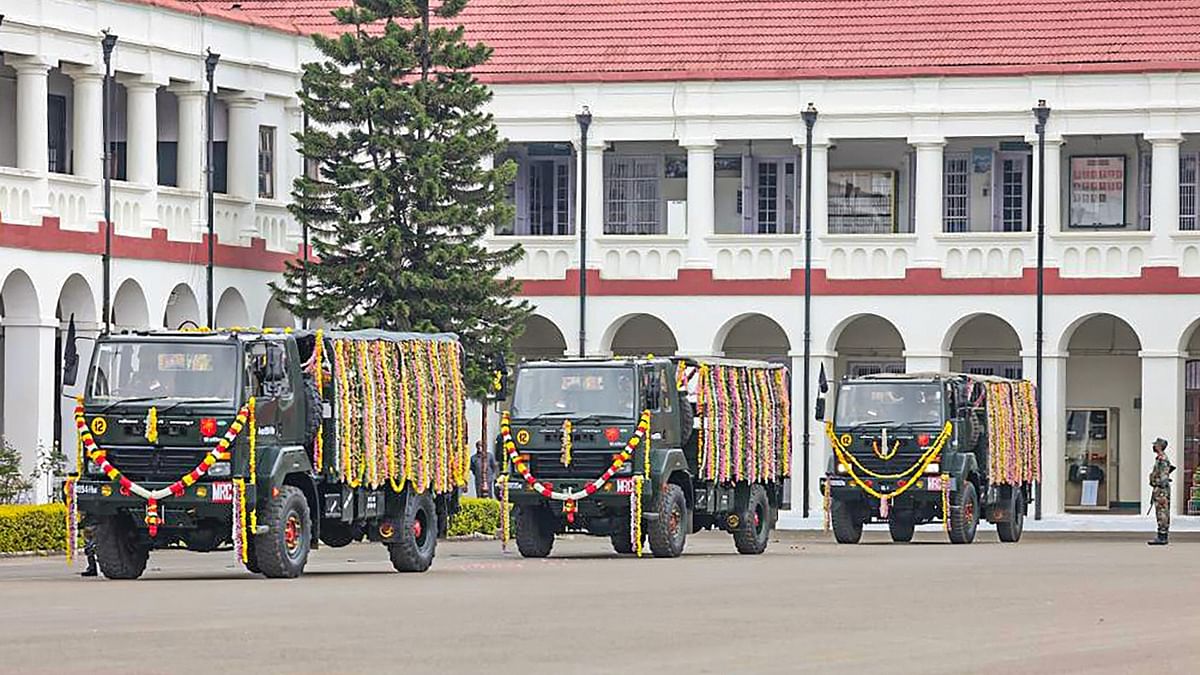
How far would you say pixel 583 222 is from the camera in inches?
2299

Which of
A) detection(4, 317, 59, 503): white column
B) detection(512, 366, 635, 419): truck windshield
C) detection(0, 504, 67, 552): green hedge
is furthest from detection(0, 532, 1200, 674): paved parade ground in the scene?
detection(4, 317, 59, 503): white column

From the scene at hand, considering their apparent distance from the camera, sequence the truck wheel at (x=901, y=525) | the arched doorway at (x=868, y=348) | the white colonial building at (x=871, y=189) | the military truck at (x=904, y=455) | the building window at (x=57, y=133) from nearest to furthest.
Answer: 1. the military truck at (x=904, y=455)
2. the truck wheel at (x=901, y=525)
3. the building window at (x=57, y=133)
4. the white colonial building at (x=871, y=189)
5. the arched doorway at (x=868, y=348)

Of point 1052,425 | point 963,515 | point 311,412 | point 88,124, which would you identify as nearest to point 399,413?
point 311,412

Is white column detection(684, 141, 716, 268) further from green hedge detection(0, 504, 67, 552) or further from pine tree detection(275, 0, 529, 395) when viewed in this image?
green hedge detection(0, 504, 67, 552)

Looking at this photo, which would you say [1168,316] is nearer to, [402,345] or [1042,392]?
[1042,392]

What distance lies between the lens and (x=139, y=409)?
27.8 metres

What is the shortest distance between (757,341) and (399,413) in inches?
1223

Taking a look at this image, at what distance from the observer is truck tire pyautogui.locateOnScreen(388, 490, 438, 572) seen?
30.6 meters

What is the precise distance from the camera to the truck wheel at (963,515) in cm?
4219

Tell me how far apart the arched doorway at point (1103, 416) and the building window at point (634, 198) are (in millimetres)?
9096

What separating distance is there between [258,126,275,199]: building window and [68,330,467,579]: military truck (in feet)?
79.3

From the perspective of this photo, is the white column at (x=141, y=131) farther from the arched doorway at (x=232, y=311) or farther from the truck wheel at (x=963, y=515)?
the truck wheel at (x=963, y=515)

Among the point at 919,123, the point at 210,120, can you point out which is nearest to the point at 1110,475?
the point at 919,123

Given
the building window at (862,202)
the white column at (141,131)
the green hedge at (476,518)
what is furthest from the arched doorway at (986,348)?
the white column at (141,131)
